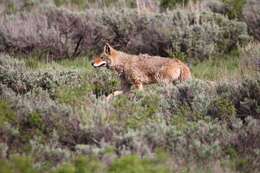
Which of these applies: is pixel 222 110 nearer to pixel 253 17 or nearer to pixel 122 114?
pixel 122 114

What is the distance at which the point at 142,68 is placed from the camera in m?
12.9

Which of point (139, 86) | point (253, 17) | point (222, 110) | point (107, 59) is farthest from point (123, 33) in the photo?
point (222, 110)

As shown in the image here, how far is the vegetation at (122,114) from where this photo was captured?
8.77 m

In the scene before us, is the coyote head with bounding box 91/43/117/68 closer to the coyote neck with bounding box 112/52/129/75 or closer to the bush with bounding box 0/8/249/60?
the coyote neck with bounding box 112/52/129/75

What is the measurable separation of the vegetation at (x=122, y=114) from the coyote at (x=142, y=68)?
0.64 ft

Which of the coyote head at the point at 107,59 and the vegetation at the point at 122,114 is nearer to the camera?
the vegetation at the point at 122,114

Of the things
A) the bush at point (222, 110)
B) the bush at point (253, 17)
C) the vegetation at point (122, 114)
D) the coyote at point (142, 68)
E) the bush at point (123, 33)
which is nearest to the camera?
the vegetation at point (122, 114)

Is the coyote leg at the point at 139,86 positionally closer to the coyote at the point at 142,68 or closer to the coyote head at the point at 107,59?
the coyote at the point at 142,68

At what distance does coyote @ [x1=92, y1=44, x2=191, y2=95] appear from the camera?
503 inches

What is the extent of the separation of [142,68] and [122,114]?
276 centimetres

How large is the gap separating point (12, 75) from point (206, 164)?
4.83m

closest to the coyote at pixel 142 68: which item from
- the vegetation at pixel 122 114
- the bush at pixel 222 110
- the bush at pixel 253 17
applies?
the vegetation at pixel 122 114

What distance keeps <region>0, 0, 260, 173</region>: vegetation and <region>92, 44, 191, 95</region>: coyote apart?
20cm

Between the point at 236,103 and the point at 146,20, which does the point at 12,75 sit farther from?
the point at 146,20
